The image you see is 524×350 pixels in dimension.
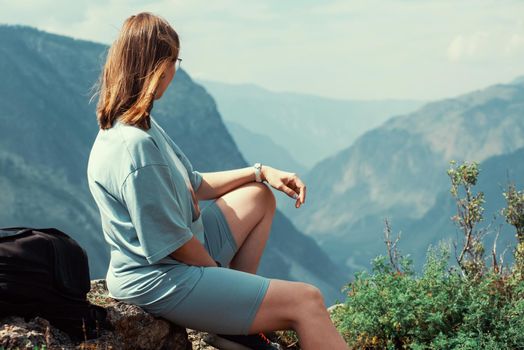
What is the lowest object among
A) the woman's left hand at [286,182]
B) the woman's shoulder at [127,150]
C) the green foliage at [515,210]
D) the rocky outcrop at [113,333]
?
the rocky outcrop at [113,333]

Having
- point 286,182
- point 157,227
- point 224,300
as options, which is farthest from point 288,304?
point 286,182

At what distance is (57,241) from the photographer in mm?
3773

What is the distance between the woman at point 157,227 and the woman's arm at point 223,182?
2.58ft

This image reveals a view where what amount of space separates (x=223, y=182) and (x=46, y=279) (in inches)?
55.7

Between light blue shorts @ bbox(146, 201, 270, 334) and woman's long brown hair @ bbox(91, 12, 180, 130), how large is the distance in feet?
2.75

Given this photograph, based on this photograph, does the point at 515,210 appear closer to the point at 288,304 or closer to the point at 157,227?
the point at 288,304

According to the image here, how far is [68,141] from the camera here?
134m

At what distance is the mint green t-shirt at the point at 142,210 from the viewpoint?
3.66 meters

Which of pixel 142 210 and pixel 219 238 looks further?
pixel 219 238

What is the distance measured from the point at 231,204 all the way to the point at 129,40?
130 centimetres

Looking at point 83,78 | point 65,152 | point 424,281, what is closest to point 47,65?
point 83,78

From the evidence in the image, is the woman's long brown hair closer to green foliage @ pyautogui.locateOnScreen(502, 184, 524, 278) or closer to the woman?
the woman

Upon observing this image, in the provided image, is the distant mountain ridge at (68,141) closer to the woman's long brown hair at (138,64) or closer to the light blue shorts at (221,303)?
the woman's long brown hair at (138,64)

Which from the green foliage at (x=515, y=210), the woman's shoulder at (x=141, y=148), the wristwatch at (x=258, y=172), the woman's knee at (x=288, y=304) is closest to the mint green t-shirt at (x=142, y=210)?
the woman's shoulder at (x=141, y=148)
